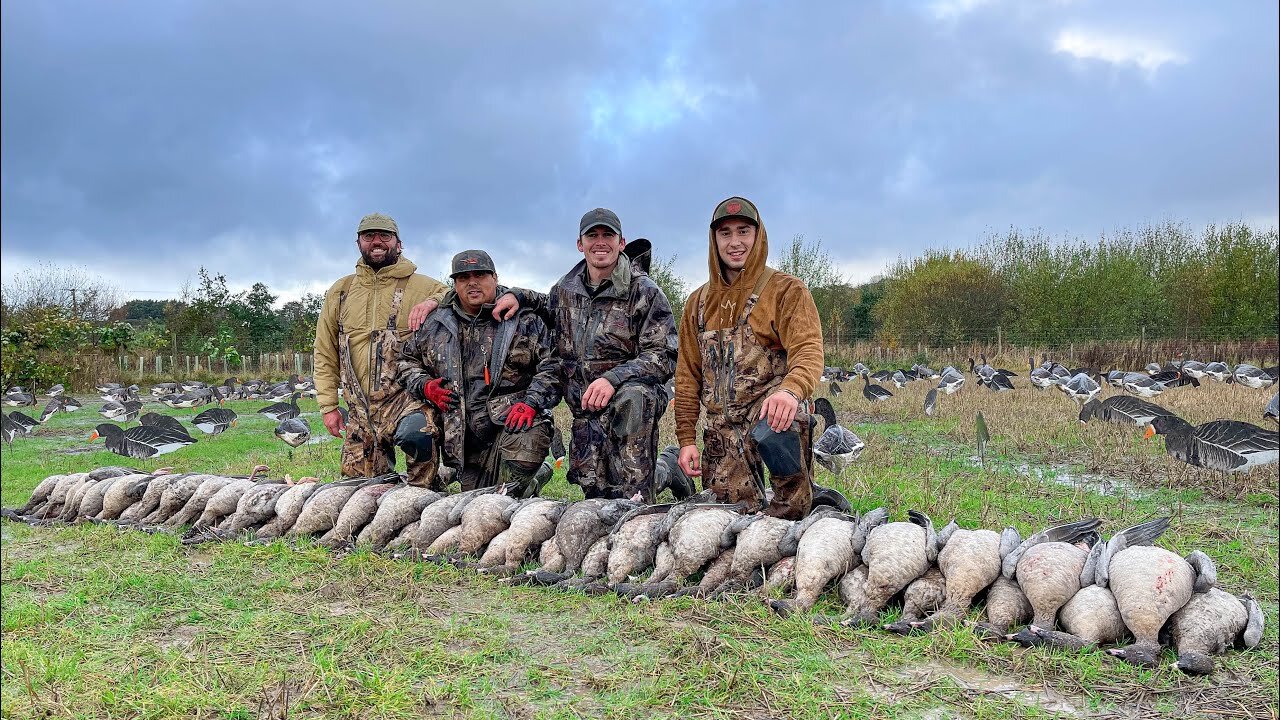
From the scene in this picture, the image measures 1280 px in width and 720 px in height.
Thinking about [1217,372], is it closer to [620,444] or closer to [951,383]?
[951,383]

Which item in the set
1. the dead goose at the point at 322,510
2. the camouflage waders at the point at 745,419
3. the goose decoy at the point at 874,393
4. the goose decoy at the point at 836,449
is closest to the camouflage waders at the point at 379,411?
the dead goose at the point at 322,510

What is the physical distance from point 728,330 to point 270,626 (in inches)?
109

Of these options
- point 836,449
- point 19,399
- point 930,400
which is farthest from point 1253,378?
point 19,399

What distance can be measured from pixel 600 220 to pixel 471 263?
1.05 m

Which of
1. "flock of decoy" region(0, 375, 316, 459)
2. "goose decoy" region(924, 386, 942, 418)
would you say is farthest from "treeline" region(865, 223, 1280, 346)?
"flock of decoy" region(0, 375, 316, 459)

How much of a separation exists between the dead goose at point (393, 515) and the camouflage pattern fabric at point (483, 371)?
0.72m

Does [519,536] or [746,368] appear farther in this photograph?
[746,368]

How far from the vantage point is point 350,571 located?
169 inches

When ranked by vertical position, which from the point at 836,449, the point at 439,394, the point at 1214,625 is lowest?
the point at 1214,625

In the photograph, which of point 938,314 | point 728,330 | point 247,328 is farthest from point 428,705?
point 247,328

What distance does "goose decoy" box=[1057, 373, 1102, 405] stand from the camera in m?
12.5

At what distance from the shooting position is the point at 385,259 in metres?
5.99

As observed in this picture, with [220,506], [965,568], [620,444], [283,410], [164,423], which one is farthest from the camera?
[283,410]

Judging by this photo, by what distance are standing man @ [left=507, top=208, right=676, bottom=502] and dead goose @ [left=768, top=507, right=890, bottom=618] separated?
5.18 ft
